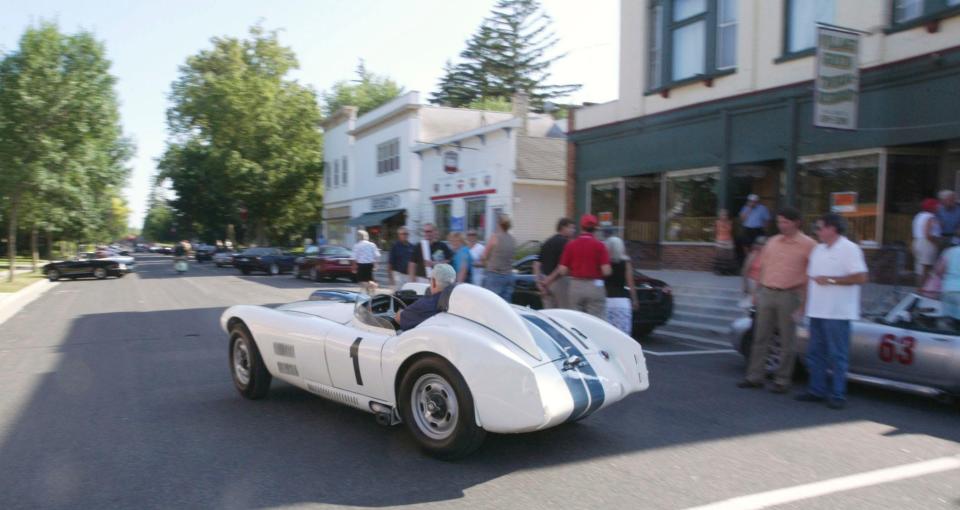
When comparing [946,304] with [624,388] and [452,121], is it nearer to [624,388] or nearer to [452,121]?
[624,388]

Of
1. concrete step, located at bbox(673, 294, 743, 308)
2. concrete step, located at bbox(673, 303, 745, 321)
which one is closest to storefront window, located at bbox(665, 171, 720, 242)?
concrete step, located at bbox(673, 294, 743, 308)

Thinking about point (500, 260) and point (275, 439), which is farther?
point (500, 260)

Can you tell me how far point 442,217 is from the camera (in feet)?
95.9

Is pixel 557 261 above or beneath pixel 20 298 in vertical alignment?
above

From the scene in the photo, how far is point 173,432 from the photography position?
5.07 meters

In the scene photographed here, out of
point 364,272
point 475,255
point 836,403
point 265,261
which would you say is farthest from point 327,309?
point 265,261

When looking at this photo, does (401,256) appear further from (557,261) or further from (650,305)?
(650,305)

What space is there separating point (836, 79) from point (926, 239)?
11.6 feet

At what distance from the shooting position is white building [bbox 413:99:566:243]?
24.5 meters

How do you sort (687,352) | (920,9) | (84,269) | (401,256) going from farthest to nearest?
(84,269)
(920,9)
(401,256)
(687,352)

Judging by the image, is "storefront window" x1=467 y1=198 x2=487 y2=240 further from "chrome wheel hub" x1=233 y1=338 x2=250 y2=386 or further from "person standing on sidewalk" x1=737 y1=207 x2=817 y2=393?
"chrome wheel hub" x1=233 y1=338 x2=250 y2=386

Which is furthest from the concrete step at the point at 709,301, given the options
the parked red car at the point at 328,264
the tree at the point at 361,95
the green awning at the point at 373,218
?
the tree at the point at 361,95

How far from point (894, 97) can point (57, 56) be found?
73.8ft

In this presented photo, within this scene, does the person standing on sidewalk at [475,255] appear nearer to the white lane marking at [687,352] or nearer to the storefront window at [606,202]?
the white lane marking at [687,352]
